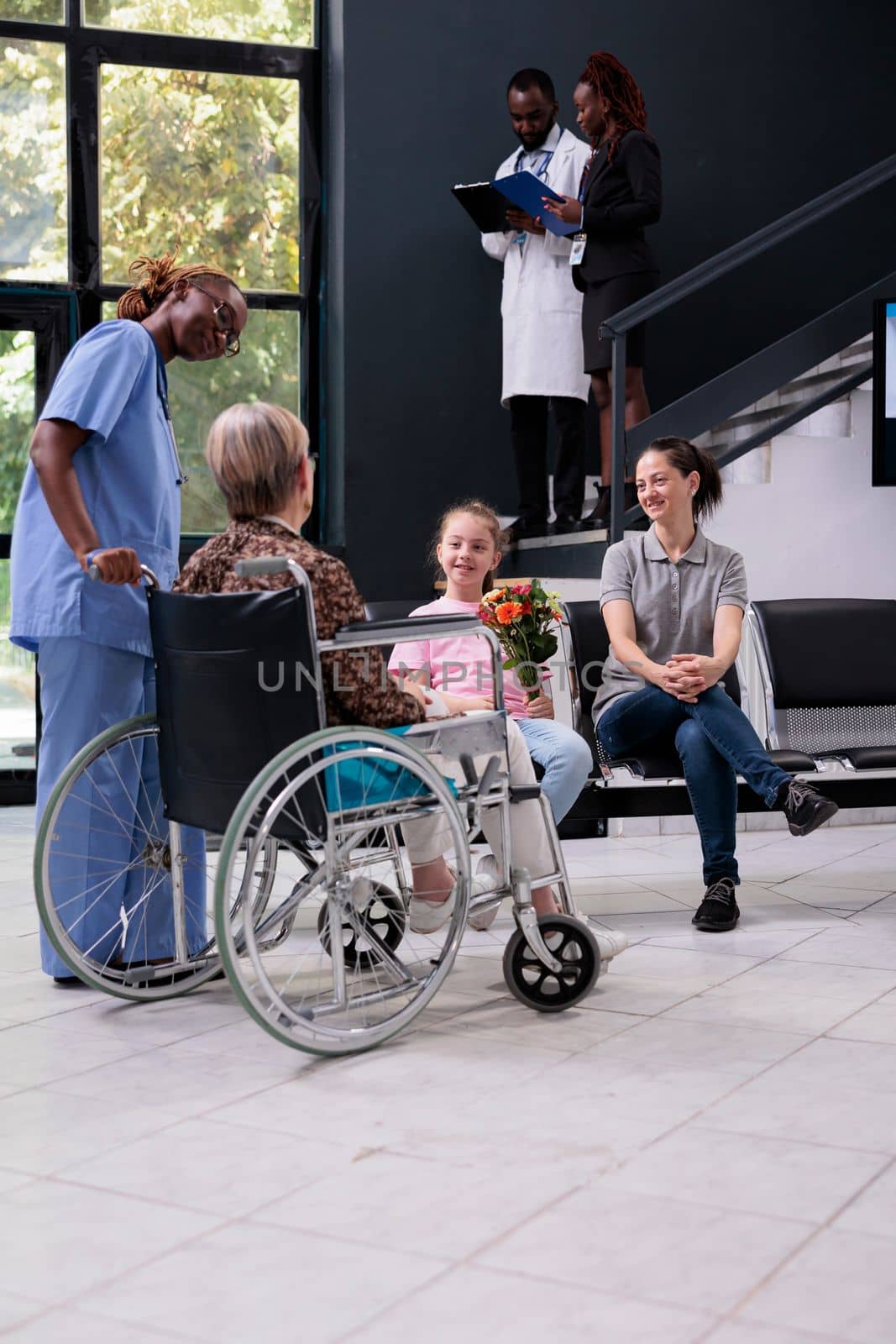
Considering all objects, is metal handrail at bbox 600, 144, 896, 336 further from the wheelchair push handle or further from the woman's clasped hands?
the wheelchair push handle

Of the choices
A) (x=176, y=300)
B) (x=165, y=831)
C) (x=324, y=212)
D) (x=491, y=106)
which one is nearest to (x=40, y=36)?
(x=324, y=212)

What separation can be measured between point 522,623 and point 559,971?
2.84 ft

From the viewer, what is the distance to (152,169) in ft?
18.5

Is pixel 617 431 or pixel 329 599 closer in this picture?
pixel 329 599

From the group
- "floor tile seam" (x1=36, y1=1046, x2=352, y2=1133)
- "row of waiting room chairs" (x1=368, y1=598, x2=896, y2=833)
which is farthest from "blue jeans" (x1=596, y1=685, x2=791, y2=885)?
"floor tile seam" (x1=36, y1=1046, x2=352, y2=1133)

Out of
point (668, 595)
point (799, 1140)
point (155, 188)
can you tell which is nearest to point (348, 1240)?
point (799, 1140)

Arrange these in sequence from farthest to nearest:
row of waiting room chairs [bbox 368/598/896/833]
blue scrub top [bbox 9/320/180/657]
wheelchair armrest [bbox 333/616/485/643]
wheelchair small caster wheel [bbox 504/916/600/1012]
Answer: row of waiting room chairs [bbox 368/598/896/833]
blue scrub top [bbox 9/320/180/657]
wheelchair small caster wheel [bbox 504/916/600/1012]
wheelchair armrest [bbox 333/616/485/643]

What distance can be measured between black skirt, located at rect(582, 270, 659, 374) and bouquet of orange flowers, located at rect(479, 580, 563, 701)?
211 centimetres

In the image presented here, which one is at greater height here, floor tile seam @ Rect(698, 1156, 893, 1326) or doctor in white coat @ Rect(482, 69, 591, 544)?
doctor in white coat @ Rect(482, 69, 591, 544)

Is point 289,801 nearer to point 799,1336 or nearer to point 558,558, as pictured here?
point 799,1336

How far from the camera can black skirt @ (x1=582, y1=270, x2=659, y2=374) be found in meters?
5.02

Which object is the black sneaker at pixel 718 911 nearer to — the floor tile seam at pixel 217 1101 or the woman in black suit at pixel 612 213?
the floor tile seam at pixel 217 1101

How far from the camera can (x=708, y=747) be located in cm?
319

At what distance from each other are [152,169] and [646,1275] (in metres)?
5.04
